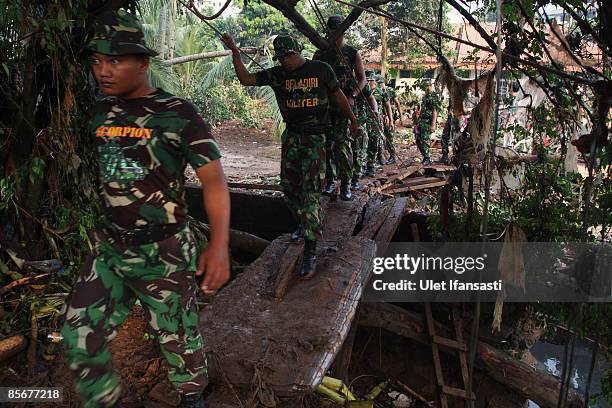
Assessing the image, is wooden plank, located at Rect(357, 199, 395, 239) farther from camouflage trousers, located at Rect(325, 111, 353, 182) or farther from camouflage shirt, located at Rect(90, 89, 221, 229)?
camouflage shirt, located at Rect(90, 89, 221, 229)

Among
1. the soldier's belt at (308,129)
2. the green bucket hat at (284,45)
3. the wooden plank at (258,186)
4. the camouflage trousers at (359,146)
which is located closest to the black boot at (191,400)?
the soldier's belt at (308,129)

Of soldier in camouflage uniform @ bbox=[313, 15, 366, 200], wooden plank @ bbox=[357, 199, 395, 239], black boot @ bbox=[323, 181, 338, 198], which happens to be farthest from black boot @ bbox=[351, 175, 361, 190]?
soldier in camouflage uniform @ bbox=[313, 15, 366, 200]

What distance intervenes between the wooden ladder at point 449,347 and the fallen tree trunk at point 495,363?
Result: 3.5 inches

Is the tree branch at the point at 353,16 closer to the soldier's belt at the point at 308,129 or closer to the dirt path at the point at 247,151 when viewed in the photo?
the soldier's belt at the point at 308,129

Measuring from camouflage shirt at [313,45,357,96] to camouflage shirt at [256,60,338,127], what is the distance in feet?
4.46

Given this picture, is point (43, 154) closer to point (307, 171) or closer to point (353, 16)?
point (307, 171)

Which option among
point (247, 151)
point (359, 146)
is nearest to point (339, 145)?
point (359, 146)

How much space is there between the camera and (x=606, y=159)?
3787mm

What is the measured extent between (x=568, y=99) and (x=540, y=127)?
0.40 m

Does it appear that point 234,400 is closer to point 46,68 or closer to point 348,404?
point 348,404

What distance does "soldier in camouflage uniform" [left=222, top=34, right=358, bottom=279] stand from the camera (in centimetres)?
418

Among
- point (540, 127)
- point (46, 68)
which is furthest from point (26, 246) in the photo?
point (540, 127)

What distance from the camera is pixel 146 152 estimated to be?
221 cm

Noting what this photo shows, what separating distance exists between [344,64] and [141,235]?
12.7 feet
